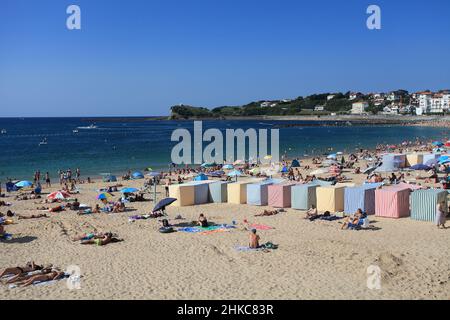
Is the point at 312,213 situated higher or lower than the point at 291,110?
lower

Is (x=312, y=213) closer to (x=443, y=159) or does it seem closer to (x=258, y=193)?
(x=258, y=193)

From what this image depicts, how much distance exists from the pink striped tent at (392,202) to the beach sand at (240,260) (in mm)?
402

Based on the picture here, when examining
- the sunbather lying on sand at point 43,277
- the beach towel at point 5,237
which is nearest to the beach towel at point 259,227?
the sunbather lying on sand at point 43,277

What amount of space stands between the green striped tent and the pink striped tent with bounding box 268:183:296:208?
4.39 m

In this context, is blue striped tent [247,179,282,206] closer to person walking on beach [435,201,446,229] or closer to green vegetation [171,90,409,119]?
person walking on beach [435,201,446,229]

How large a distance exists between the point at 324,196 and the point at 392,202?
2289 mm

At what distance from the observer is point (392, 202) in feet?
46.9

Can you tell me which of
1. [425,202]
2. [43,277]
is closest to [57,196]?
[43,277]

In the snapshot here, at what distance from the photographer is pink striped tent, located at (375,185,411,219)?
46.8 ft

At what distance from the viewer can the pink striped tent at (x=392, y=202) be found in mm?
14250

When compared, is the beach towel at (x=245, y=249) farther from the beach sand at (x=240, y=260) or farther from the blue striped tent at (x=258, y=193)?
the blue striped tent at (x=258, y=193)
